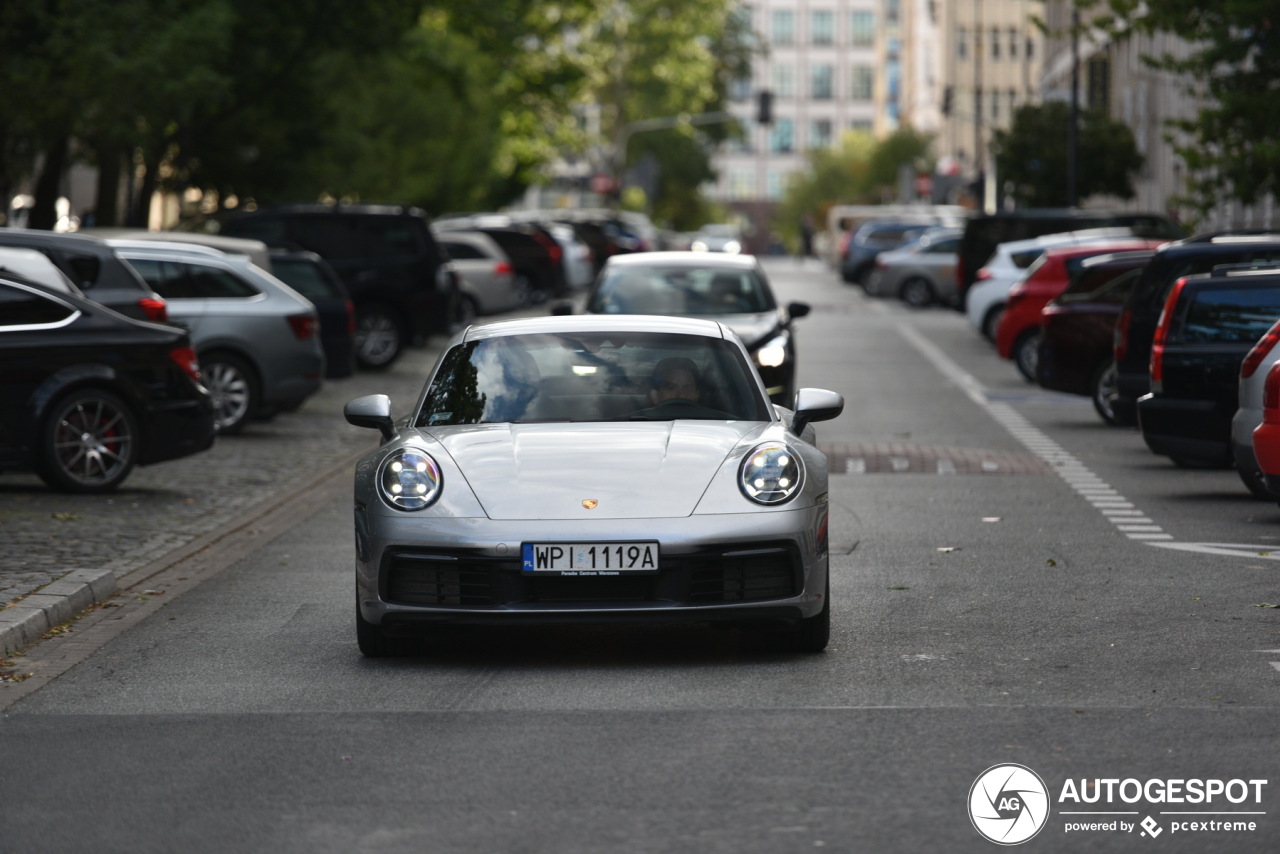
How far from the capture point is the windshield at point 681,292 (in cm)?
1986

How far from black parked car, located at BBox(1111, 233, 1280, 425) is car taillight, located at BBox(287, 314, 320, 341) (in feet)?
22.0

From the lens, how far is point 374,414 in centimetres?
910

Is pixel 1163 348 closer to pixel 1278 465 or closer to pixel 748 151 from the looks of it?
pixel 1278 465

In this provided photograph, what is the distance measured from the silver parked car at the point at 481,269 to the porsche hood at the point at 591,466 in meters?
27.8

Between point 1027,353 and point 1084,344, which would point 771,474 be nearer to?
point 1084,344

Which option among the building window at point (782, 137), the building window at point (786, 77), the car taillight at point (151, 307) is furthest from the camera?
the building window at point (782, 137)

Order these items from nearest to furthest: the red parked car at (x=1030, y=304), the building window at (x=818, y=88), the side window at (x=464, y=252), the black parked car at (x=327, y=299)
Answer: the black parked car at (x=327, y=299) < the red parked car at (x=1030, y=304) < the side window at (x=464, y=252) < the building window at (x=818, y=88)

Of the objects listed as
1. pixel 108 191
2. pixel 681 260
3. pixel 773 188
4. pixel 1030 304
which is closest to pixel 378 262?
pixel 108 191

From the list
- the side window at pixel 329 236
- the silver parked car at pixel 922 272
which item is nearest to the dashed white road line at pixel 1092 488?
the side window at pixel 329 236

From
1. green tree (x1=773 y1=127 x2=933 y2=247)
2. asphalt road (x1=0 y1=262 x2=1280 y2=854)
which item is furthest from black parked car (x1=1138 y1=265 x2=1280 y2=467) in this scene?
green tree (x1=773 y1=127 x2=933 y2=247)

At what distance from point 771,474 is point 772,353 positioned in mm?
10890

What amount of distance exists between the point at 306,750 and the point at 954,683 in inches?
89.2

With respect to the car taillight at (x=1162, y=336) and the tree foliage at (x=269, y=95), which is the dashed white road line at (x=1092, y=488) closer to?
the car taillight at (x=1162, y=336)

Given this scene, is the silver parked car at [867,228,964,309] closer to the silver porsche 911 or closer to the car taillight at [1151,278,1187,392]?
the car taillight at [1151,278,1187,392]
